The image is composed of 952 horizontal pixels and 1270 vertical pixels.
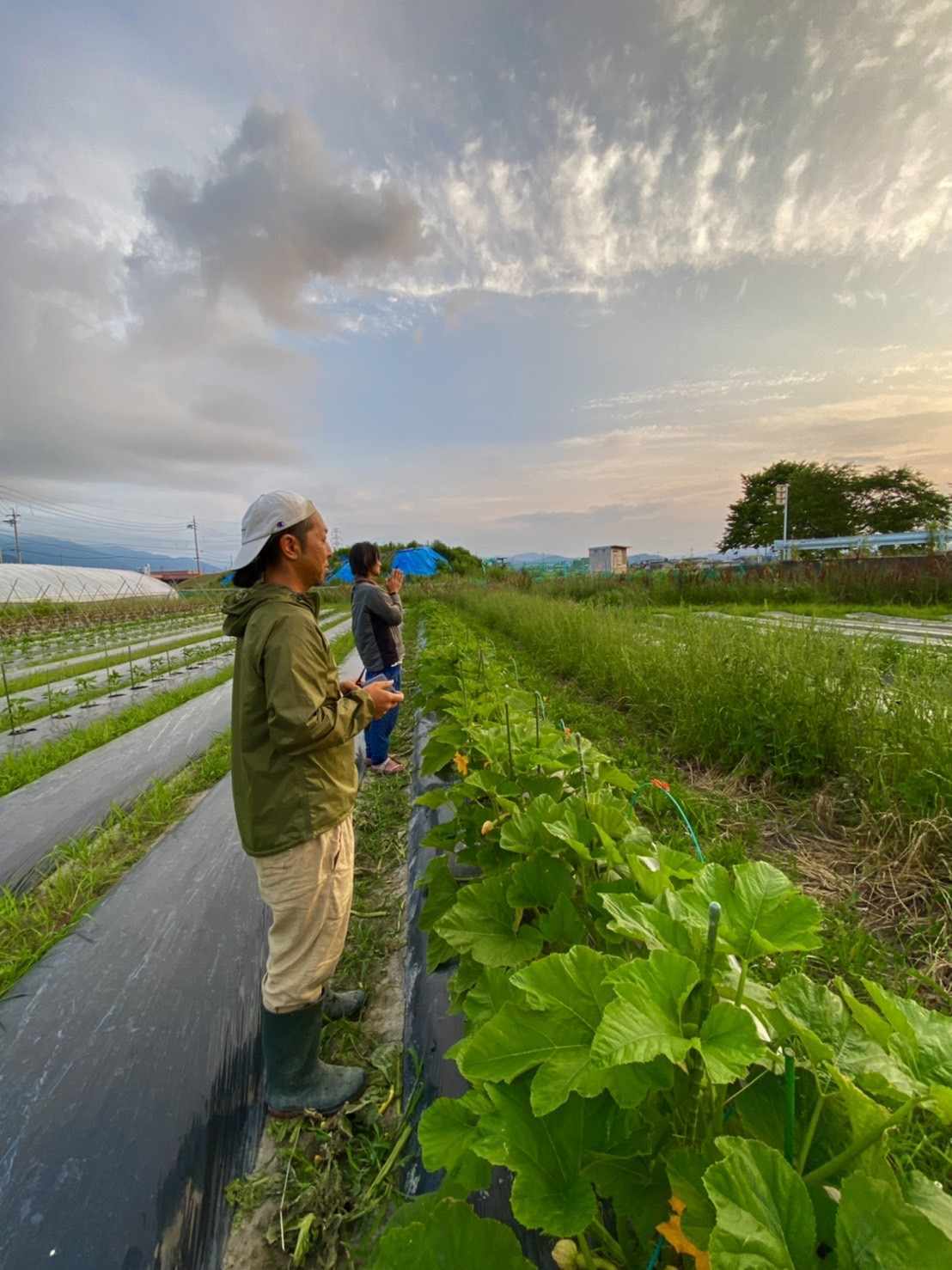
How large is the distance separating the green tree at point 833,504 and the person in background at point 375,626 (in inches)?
1699

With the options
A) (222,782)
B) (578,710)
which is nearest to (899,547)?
(578,710)

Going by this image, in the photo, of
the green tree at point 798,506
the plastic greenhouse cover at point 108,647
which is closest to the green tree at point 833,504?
the green tree at point 798,506

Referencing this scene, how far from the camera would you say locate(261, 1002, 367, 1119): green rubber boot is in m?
1.68

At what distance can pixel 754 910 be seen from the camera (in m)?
0.81

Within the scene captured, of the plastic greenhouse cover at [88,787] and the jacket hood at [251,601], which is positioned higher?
the jacket hood at [251,601]

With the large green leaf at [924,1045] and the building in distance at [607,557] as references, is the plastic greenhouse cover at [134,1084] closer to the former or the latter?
the large green leaf at [924,1045]

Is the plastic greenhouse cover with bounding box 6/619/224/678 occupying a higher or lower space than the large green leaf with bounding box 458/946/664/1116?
lower

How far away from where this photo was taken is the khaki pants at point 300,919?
163 centimetres

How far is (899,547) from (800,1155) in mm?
37161

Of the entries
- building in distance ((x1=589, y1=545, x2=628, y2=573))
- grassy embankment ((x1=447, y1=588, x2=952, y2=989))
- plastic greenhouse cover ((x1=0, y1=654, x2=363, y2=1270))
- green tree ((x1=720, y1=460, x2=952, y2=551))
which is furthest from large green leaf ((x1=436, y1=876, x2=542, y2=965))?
green tree ((x1=720, y1=460, x2=952, y2=551))

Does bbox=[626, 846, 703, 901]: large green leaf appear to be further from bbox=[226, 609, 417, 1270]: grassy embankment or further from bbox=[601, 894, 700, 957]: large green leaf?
bbox=[226, 609, 417, 1270]: grassy embankment

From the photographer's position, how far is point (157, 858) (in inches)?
120

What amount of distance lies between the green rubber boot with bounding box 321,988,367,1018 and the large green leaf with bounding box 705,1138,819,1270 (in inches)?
79.4

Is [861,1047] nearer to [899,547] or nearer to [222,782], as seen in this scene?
[222,782]
